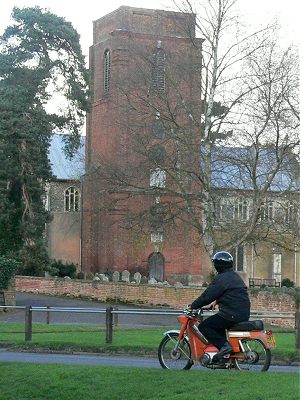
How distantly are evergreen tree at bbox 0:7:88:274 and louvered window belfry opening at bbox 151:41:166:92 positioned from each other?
12.7m

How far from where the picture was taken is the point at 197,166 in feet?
127

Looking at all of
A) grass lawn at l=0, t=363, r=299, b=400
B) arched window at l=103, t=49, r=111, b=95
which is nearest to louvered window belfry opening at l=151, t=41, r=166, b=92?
arched window at l=103, t=49, r=111, b=95

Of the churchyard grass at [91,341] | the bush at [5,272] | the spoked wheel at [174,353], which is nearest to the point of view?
the spoked wheel at [174,353]

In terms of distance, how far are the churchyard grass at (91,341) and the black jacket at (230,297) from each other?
572 cm

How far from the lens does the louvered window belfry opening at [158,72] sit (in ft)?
128

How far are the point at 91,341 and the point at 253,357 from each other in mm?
9112

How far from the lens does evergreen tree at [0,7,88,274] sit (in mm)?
51844

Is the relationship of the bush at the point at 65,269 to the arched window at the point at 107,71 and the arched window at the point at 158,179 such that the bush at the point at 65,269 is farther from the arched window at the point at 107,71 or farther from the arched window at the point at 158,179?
the arched window at the point at 158,179

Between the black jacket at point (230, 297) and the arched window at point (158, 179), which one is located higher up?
the arched window at point (158, 179)

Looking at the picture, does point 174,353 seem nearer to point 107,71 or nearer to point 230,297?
point 230,297

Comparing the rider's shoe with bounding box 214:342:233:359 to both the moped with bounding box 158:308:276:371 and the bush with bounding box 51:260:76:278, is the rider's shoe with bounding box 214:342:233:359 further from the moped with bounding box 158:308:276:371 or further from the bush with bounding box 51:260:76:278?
the bush with bounding box 51:260:76:278

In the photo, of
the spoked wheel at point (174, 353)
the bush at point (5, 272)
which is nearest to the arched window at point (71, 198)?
the bush at point (5, 272)

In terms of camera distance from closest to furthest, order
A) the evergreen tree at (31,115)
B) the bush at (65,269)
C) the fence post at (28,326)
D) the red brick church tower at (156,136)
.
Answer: the fence post at (28,326) → the red brick church tower at (156,136) → the evergreen tree at (31,115) → the bush at (65,269)

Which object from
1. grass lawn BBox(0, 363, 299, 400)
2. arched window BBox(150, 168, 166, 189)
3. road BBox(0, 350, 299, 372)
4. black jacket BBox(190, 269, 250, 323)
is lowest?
road BBox(0, 350, 299, 372)
